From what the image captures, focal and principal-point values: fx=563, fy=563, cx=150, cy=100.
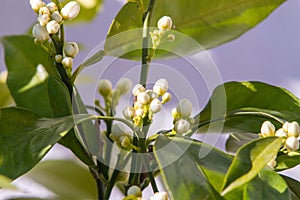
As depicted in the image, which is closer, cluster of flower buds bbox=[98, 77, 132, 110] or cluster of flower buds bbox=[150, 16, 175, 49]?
cluster of flower buds bbox=[150, 16, 175, 49]

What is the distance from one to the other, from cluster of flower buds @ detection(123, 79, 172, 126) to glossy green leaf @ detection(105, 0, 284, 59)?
101 mm

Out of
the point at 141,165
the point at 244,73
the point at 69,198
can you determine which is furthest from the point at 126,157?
the point at 244,73

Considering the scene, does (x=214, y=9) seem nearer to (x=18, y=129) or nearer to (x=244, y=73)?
(x=18, y=129)

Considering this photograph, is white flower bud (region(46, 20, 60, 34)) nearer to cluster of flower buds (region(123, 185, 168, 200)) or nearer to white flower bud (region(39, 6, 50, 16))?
white flower bud (region(39, 6, 50, 16))

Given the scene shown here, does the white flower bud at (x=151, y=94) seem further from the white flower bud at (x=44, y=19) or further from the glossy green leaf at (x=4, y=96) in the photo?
the glossy green leaf at (x=4, y=96)

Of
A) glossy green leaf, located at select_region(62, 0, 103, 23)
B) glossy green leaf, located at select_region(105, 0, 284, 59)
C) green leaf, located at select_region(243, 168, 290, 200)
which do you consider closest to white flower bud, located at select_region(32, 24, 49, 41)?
glossy green leaf, located at select_region(105, 0, 284, 59)

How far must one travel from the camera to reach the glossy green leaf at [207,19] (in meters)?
0.58

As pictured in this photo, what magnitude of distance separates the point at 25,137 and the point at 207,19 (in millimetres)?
264

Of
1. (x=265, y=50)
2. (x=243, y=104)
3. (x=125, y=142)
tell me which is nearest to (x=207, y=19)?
(x=243, y=104)

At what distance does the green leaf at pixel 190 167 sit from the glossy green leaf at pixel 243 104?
0.08 metres

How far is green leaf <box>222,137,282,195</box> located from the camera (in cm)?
36

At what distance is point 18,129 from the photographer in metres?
0.48

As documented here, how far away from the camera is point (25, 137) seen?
46 centimetres

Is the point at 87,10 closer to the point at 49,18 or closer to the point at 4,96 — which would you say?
the point at 4,96
